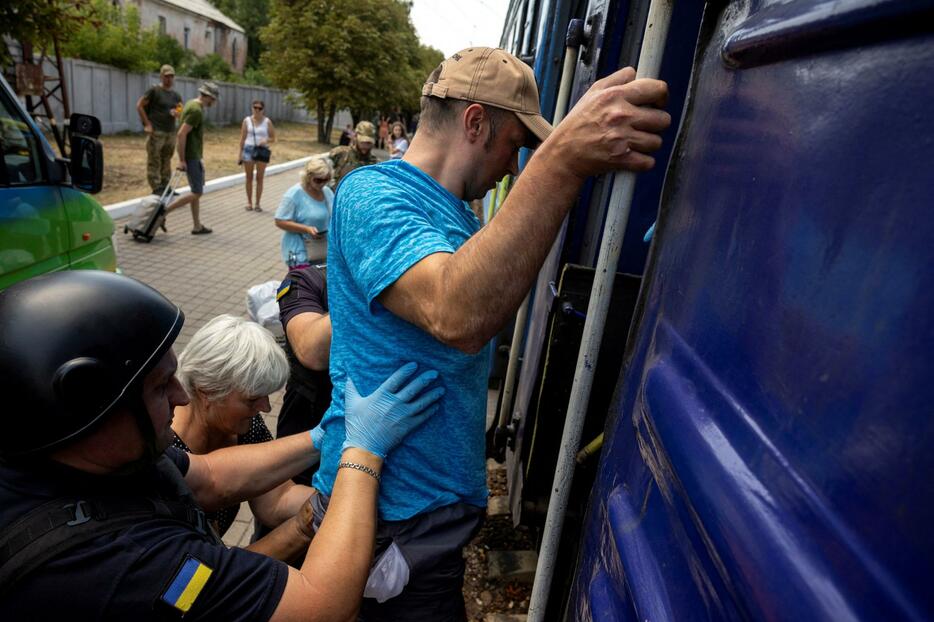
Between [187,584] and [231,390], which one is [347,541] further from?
[231,390]

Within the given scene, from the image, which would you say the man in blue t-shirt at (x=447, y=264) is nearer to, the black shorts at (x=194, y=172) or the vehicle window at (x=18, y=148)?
the vehicle window at (x=18, y=148)

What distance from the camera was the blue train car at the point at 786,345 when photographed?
1.69 ft

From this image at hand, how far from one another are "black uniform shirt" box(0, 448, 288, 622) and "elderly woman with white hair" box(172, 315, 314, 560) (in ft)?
2.07

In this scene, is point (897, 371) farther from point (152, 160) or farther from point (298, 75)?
point (298, 75)

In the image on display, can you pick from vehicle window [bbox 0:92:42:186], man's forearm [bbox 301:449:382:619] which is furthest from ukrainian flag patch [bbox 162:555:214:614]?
vehicle window [bbox 0:92:42:186]

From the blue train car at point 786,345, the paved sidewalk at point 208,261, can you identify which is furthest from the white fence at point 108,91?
the blue train car at point 786,345

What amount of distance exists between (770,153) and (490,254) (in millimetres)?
527

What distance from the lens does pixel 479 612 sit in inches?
110

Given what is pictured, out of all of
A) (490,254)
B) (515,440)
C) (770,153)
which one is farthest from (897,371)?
(515,440)

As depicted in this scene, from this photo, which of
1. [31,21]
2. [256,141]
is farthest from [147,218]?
[256,141]

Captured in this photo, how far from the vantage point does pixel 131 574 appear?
1.20 meters

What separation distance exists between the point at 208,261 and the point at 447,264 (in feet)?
25.9

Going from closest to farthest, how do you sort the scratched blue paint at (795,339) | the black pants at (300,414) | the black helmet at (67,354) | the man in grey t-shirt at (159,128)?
the scratched blue paint at (795,339) → the black helmet at (67,354) → the black pants at (300,414) → the man in grey t-shirt at (159,128)

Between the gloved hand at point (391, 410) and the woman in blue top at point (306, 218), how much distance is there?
3309 millimetres
